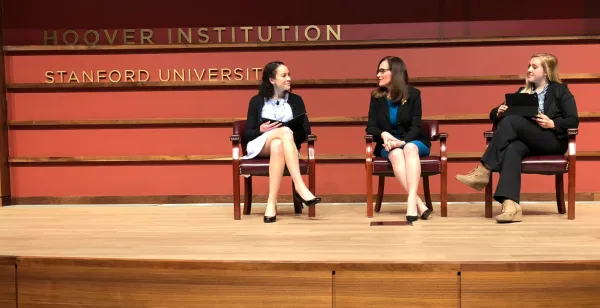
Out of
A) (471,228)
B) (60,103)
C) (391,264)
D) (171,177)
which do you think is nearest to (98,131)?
(60,103)

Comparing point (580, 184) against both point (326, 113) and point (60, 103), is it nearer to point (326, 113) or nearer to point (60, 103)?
point (326, 113)

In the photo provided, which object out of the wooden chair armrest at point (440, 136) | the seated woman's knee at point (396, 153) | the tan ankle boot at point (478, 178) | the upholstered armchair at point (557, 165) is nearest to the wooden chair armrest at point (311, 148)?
the seated woman's knee at point (396, 153)

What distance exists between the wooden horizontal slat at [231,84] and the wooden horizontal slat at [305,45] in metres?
0.28

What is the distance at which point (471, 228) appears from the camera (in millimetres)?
3797

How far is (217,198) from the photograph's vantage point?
18.5 ft

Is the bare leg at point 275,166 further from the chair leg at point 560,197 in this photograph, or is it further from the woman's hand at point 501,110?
the chair leg at point 560,197

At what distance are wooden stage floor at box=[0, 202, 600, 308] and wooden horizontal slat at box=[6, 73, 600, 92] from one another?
2201mm

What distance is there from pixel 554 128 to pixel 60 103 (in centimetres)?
405

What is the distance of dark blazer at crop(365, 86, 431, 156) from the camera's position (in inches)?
178

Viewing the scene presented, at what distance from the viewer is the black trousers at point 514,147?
162 inches

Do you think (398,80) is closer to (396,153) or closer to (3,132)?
(396,153)

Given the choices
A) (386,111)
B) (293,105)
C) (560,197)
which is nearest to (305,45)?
(293,105)

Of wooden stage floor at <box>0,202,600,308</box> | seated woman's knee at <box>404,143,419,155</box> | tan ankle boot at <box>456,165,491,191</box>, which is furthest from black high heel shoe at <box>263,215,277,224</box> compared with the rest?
tan ankle boot at <box>456,165,491,191</box>

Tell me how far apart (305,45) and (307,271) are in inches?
128
